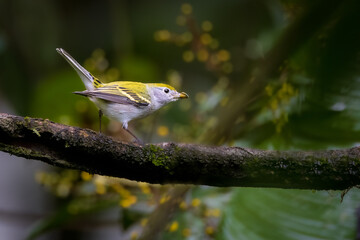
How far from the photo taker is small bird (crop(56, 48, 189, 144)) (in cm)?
156

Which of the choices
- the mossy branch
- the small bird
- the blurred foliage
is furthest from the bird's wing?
the mossy branch

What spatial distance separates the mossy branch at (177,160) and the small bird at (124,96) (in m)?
0.54

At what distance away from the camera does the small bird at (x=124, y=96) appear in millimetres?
1560

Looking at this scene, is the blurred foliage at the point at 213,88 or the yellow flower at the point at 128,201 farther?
the yellow flower at the point at 128,201

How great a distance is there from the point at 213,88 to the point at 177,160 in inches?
52.3

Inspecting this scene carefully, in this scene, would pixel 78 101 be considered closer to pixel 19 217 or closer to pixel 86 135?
pixel 19 217

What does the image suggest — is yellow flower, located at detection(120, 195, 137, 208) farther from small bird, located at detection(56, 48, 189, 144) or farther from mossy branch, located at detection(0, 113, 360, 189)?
mossy branch, located at detection(0, 113, 360, 189)

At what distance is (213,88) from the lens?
2266 millimetres

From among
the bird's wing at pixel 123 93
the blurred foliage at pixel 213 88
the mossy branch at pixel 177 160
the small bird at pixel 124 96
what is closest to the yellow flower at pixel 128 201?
the blurred foliage at pixel 213 88

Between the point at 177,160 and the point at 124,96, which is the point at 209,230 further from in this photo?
the point at 177,160

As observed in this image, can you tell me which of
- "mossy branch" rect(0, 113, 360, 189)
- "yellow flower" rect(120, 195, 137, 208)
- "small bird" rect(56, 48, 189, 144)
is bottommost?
"mossy branch" rect(0, 113, 360, 189)

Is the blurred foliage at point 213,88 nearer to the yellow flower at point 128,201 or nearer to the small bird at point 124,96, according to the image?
the yellow flower at point 128,201

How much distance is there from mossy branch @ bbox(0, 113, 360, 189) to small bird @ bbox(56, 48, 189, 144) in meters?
0.54

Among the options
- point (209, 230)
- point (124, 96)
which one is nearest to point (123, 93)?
point (124, 96)
